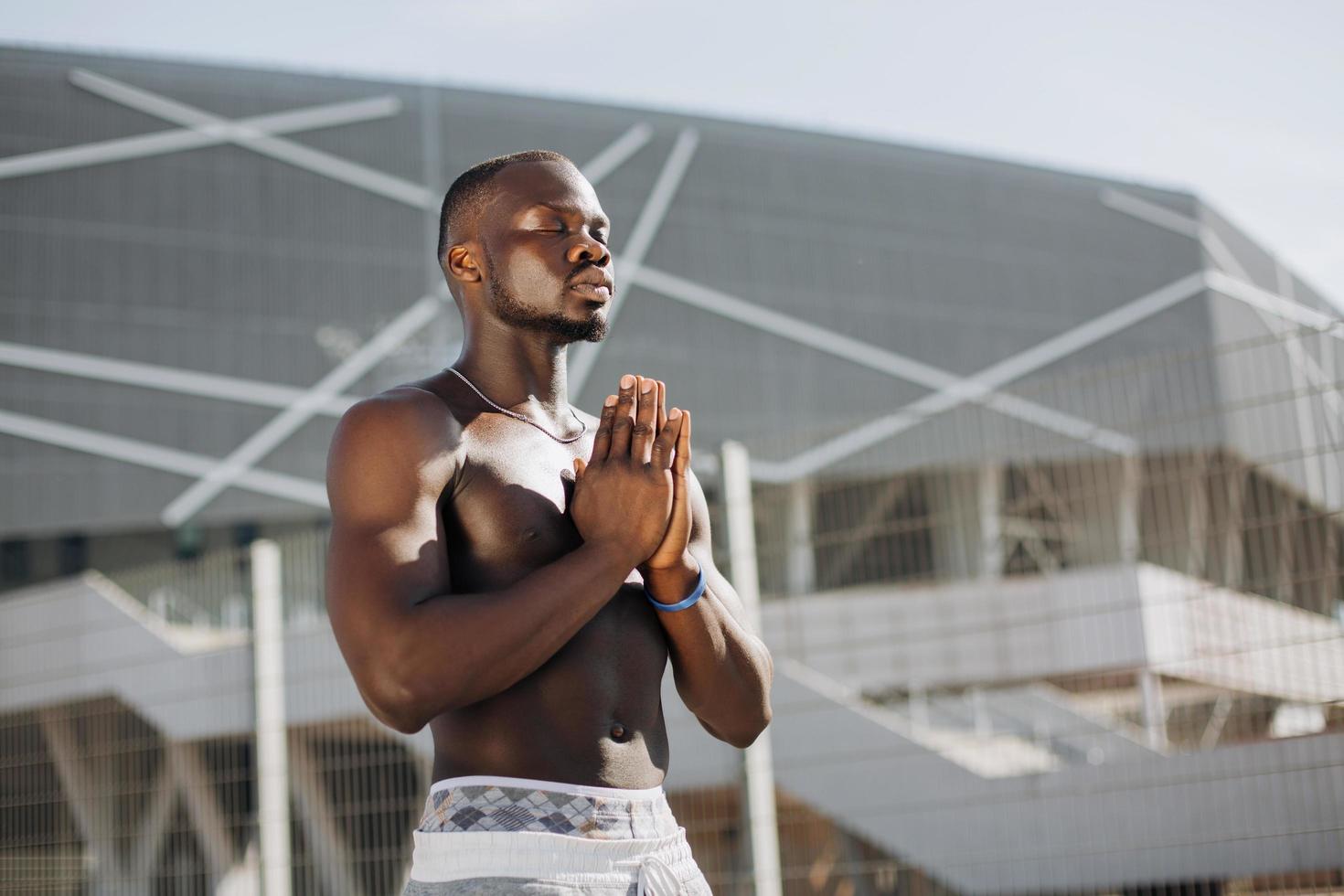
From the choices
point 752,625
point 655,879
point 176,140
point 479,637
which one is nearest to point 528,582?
point 479,637

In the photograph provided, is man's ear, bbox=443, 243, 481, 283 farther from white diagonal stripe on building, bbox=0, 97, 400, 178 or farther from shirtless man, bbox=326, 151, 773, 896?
white diagonal stripe on building, bbox=0, 97, 400, 178

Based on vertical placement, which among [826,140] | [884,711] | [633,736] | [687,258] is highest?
[826,140]

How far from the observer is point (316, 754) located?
342 inches

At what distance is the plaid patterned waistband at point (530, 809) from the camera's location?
1954 mm

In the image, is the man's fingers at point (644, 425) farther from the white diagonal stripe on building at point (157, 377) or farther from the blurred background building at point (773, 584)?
the white diagonal stripe on building at point (157, 377)

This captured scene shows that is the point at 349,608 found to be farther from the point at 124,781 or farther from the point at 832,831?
the point at 124,781

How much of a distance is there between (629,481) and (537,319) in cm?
32

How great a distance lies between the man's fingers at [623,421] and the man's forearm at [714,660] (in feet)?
0.63

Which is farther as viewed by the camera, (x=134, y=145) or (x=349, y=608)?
(x=134, y=145)

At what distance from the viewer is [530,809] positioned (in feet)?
6.42

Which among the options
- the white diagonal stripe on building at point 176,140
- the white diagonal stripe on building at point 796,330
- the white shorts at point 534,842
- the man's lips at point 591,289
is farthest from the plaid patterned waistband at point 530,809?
the white diagonal stripe on building at point 796,330

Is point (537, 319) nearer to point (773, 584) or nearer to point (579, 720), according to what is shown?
point (579, 720)

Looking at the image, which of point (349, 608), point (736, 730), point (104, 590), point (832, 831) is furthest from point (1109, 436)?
point (104, 590)

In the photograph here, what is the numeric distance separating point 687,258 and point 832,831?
20379mm
